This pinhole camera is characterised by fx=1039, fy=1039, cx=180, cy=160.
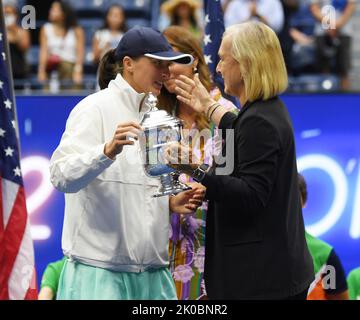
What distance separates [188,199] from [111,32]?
5844mm

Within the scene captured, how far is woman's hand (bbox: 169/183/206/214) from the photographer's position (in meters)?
4.52

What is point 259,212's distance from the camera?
3.94 m

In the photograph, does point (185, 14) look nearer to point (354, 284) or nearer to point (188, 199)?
point (354, 284)

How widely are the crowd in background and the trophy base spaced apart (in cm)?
541

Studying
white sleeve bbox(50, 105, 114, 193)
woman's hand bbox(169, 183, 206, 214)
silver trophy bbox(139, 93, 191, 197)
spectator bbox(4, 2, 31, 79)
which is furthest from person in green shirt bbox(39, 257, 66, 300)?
spectator bbox(4, 2, 31, 79)

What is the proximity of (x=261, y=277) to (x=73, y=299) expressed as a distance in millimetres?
864

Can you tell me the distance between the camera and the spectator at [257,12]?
9.61 metres

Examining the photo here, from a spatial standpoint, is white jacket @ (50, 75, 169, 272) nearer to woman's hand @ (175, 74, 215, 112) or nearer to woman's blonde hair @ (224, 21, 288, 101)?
woman's hand @ (175, 74, 215, 112)

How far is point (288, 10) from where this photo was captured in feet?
32.4

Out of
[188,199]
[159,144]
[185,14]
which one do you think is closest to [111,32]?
[185,14]

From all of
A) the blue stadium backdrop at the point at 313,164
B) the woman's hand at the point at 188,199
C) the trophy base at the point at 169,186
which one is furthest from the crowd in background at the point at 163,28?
the trophy base at the point at 169,186

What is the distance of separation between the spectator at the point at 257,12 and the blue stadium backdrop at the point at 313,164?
→ 6.68 feet

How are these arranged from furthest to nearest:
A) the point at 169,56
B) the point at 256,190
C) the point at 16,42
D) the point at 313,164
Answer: the point at 16,42
the point at 313,164
the point at 169,56
the point at 256,190

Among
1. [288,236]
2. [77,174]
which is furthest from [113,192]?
[288,236]
